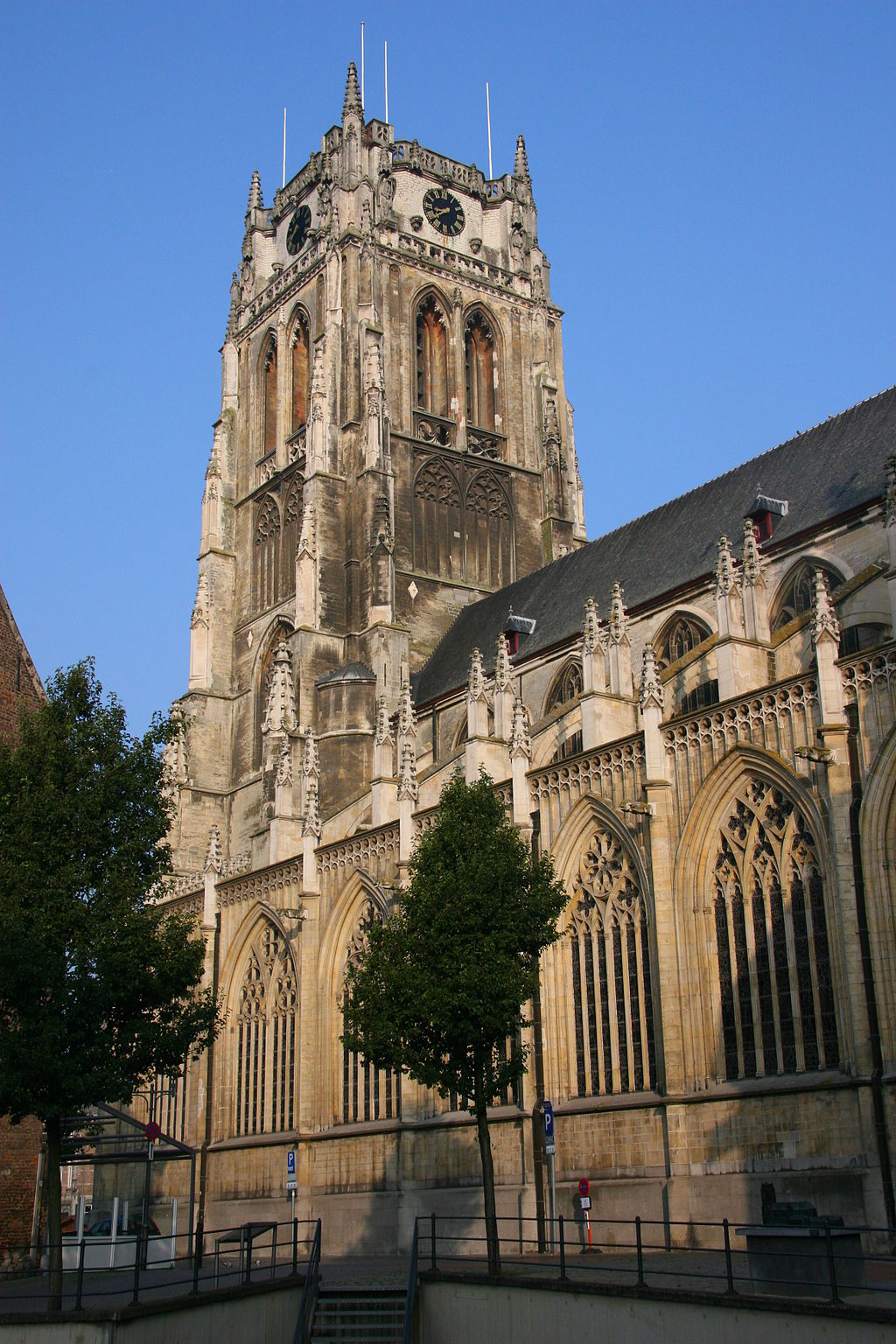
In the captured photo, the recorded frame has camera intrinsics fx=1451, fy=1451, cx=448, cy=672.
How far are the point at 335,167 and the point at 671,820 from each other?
32881 millimetres

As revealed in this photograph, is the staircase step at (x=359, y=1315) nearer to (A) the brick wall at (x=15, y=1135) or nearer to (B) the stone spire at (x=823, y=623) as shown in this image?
(A) the brick wall at (x=15, y=1135)

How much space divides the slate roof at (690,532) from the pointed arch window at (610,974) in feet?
28.5

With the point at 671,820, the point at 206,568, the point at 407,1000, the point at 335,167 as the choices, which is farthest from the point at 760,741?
the point at 335,167

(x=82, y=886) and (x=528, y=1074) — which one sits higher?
(x=82, y=886)

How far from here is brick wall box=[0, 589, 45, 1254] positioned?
2261 centimetres

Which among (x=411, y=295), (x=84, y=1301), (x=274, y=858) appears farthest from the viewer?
(x=411, y=295)

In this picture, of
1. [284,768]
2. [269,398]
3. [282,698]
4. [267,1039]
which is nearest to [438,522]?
[282,698]

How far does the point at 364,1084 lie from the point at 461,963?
34.0 ft

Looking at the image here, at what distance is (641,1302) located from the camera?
12961 millimetres

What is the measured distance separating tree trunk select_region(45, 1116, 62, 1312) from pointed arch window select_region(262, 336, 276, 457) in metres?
32.6

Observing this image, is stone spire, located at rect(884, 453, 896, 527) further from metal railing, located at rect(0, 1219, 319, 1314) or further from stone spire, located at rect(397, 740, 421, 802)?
metal railing, located at rect(0, 1219, 319, 1314)

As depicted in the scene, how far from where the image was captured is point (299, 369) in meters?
48.1

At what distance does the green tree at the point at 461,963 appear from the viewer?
1822 centimetres

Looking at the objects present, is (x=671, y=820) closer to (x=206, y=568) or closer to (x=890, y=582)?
(x=890, y=582)
